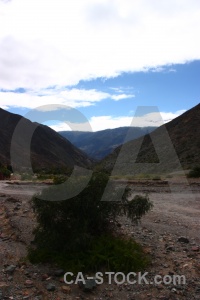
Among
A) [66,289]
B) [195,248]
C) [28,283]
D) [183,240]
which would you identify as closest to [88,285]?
[66,289]

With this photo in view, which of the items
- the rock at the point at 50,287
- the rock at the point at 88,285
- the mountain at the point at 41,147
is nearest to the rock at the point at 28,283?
the rock at the point at 50,287

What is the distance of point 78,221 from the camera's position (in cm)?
717

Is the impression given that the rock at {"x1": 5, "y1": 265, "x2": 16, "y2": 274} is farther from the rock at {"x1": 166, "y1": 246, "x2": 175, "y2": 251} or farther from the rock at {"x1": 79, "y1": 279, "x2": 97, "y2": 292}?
the rock at {"x1": 166, "y1": 246, "x2": 175, "y2": 251}

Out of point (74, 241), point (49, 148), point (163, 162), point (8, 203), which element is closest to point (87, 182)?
point (74, 241)

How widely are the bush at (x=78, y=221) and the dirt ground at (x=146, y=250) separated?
438 millimetres

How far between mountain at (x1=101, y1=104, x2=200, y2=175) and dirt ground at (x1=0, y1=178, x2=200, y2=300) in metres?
23.5


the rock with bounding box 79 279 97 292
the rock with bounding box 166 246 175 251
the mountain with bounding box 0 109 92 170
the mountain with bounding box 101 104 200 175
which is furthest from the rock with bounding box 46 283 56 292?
the mountain with bounding box 0 109 92 170

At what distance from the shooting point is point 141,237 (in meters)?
8.01

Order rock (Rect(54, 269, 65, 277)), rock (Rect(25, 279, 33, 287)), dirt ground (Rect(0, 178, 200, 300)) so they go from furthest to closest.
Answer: rock (Rect(54, 269, 65, 277)), rock (Rect(25, 279, 33, 287)), dirt ground (Rect(0, 178, 200, 300))

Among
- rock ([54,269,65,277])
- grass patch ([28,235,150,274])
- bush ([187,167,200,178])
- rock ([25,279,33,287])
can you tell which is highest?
bush ([187,167,200,178])

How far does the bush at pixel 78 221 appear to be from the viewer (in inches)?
273

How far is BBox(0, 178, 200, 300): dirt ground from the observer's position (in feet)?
19.3

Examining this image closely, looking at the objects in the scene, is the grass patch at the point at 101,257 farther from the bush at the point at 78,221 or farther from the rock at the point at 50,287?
the rock at the point at 50,287

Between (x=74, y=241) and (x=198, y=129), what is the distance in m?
45.2
